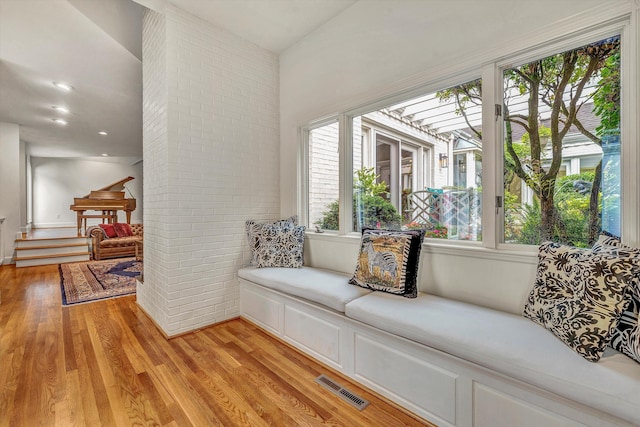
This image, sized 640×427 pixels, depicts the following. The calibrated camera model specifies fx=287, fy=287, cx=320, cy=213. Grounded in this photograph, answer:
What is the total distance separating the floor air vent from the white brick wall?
1387 mm

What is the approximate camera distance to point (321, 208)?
10.2 ft

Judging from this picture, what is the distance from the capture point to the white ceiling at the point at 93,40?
2568 mm

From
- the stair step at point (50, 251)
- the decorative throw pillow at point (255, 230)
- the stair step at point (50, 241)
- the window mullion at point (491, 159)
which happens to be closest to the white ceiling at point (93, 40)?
the window mullion at point (491, 159)

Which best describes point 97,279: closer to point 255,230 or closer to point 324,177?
point 255,230

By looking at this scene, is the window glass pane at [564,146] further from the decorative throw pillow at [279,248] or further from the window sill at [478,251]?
the decorative throw pillow at [279,248]

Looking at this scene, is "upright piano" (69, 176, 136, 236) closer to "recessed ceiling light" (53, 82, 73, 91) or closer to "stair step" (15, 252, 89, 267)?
"stair step" (15, 252, 89, 267)

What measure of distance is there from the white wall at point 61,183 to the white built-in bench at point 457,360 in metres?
10.5

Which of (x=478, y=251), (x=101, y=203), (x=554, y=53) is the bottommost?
(x=478, y=251)

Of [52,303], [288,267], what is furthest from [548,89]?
[52,303]

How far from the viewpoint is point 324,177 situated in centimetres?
308

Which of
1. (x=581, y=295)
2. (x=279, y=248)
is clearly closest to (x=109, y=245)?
(x=279, y=248)

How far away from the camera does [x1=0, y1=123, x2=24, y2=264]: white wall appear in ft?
17.9

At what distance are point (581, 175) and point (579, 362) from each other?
106cm

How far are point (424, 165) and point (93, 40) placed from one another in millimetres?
3577
